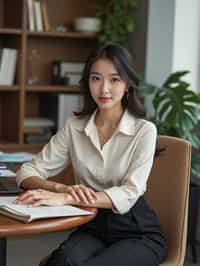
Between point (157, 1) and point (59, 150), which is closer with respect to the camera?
point (59, 150)

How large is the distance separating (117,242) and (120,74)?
57cm

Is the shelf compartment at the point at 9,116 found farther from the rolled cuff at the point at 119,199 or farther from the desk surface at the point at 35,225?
the desk surface at the point at 35,225

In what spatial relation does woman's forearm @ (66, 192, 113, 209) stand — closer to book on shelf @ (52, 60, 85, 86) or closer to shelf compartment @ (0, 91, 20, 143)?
shelf compartment @ (0, 91, 20, 143)

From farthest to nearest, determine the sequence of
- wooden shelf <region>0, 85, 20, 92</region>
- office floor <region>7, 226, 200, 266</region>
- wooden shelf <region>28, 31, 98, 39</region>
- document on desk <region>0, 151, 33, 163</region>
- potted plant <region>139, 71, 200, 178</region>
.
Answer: wooden shelf <region>28, 31, 98, 39</region>
wooden shelf <region>0, 85, 20, 92</region>
office floor <region>7, 226, 200, 266</region>
potted plant <region>139, 71, 200, 178</region>
document on desk <region>0, 151, 33, 163</region>

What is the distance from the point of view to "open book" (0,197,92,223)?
1.66 m

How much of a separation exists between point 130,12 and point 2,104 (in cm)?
114

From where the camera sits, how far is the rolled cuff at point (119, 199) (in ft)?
6.27

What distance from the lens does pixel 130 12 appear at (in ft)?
13.4

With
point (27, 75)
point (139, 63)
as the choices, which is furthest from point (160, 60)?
point (27, 75)

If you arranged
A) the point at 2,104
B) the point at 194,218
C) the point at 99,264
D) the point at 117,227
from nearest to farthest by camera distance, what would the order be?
the point at 99,264 → the point at 117,227 → the point at 194,218 → the point at 2,104

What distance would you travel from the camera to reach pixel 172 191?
217 centimetres

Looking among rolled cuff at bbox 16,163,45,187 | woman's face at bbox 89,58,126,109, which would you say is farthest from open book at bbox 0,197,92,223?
woman's face at bbox 89,58,126,109

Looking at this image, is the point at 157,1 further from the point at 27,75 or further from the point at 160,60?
the point at 27,75

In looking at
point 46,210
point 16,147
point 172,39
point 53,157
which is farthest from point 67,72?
point 46,210
